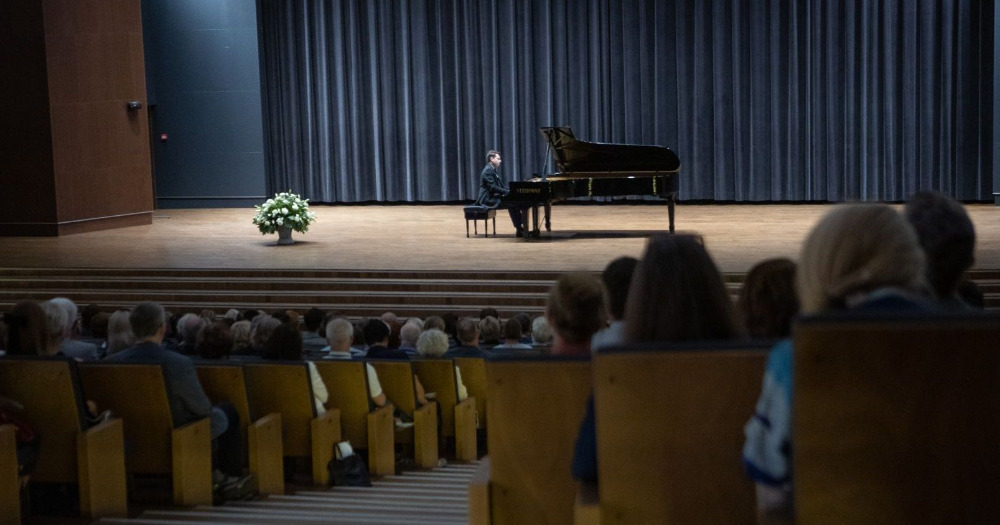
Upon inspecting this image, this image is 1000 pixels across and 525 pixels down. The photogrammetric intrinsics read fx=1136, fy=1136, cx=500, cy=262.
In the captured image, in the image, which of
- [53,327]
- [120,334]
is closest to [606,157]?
[120,334]

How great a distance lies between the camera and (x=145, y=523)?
3.66 meters

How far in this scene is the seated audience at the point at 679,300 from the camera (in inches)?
84.3

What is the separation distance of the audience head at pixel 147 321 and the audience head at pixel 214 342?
2.07ft

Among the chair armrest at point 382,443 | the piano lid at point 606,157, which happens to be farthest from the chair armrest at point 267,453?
the piano lid at point 606,157

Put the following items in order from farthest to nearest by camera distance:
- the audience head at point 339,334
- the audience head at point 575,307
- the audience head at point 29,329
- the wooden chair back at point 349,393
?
the audience head at point 339,334 → the wooden chair back at point 349,393 → the audience head at point 29,329 → the audience head at point 575,307

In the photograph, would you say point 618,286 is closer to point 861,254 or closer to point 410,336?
point 861,254

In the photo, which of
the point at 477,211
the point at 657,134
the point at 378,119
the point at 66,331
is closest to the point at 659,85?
the point at 657,134

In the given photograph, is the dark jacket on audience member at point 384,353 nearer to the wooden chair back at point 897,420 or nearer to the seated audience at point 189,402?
the seated audience at point 189,402

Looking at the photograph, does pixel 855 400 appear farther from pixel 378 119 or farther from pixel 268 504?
pixel 378 119

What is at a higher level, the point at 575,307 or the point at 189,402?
the point at 575,307

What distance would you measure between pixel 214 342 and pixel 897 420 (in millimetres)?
3736

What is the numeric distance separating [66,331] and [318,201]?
14.0m

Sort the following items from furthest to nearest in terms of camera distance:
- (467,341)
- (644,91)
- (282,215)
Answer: (644,91) → (282,215) → (467,341)

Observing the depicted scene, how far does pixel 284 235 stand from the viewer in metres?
12.5
